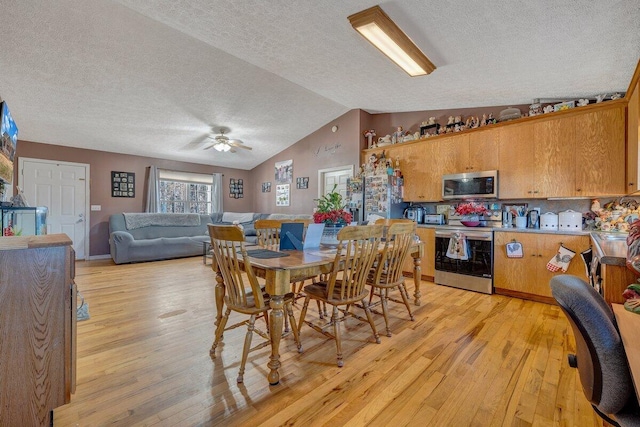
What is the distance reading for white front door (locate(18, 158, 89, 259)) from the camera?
5039mm

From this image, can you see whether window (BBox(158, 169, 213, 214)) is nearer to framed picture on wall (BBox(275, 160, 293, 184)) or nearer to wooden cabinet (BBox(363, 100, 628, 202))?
framed picture on wall (BBox(275, 160, 293, 184))

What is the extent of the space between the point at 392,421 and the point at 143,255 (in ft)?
17.9

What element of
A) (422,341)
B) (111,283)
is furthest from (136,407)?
(111,283)

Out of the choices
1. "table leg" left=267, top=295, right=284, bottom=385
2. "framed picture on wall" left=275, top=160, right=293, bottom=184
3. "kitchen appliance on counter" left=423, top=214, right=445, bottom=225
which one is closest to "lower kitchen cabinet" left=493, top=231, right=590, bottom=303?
"kitchen appliance on counter" left=423, top=214, right=445, bottom=225

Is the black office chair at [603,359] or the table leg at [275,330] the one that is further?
the table leg at [275,330]

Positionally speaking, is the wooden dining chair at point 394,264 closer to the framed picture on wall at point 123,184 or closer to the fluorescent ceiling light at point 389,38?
the fluorescent ceiling light at point 389,38

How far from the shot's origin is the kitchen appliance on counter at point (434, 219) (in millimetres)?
4270

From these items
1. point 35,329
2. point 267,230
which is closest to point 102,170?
point 267,230

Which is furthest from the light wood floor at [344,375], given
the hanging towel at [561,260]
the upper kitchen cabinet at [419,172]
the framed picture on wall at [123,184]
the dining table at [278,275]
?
the framed picture on wall at [123,184]

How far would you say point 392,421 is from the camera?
1388mm

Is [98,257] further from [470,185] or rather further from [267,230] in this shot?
[470,185]

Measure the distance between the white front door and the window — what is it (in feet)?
4.54

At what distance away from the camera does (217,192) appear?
7238mm

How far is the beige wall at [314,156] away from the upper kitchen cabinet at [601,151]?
303 centimetres
